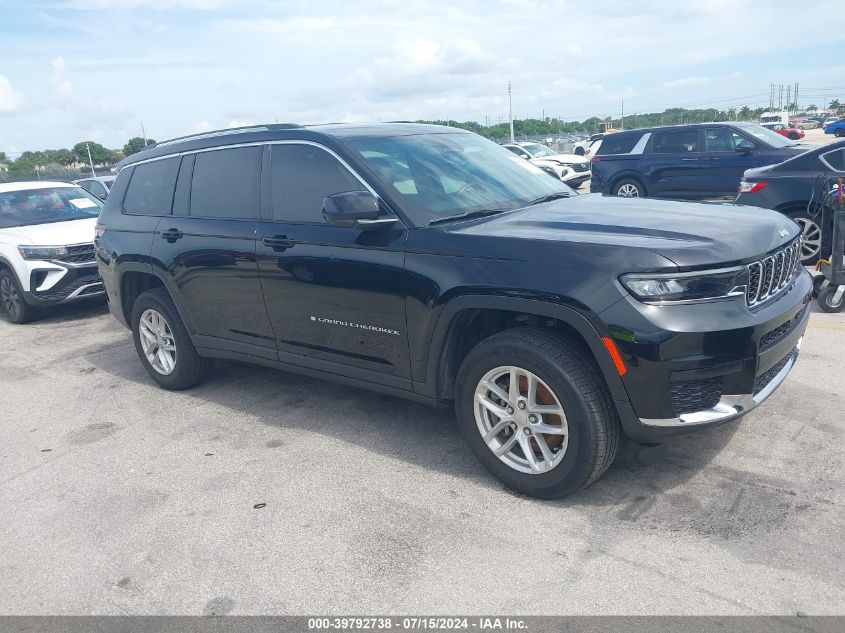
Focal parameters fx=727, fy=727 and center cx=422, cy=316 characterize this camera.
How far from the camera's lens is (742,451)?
395 cm

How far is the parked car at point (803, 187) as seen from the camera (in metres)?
7.74

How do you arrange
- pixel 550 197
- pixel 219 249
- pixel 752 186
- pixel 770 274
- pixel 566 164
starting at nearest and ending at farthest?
1. pixel 770 274
2. pixel 550 197
3. pixel 219 249
4. pixel 752 186
5. pixel 566 164

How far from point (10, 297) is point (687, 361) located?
8423 mm

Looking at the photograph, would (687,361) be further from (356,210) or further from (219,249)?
(219,249)

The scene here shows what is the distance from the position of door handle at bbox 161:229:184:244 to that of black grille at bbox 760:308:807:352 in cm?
385

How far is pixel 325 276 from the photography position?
4.28 m

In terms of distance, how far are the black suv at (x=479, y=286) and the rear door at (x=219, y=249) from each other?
0.05 ft

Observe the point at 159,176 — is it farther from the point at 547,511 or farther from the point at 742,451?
the point at 742,451

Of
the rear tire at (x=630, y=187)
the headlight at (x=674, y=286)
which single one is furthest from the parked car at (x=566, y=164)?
the headlight at (x=674, y=286)

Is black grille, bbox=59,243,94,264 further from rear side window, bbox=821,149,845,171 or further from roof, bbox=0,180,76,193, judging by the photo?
rear side window, bbox=821,149,845,171

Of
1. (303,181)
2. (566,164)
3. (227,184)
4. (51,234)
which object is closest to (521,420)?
(303,181)

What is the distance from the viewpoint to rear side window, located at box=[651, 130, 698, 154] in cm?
1338

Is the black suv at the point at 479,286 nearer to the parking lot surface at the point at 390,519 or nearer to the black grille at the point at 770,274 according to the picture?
the black grille at the point at 770,274

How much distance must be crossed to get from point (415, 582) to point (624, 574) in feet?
2.85
